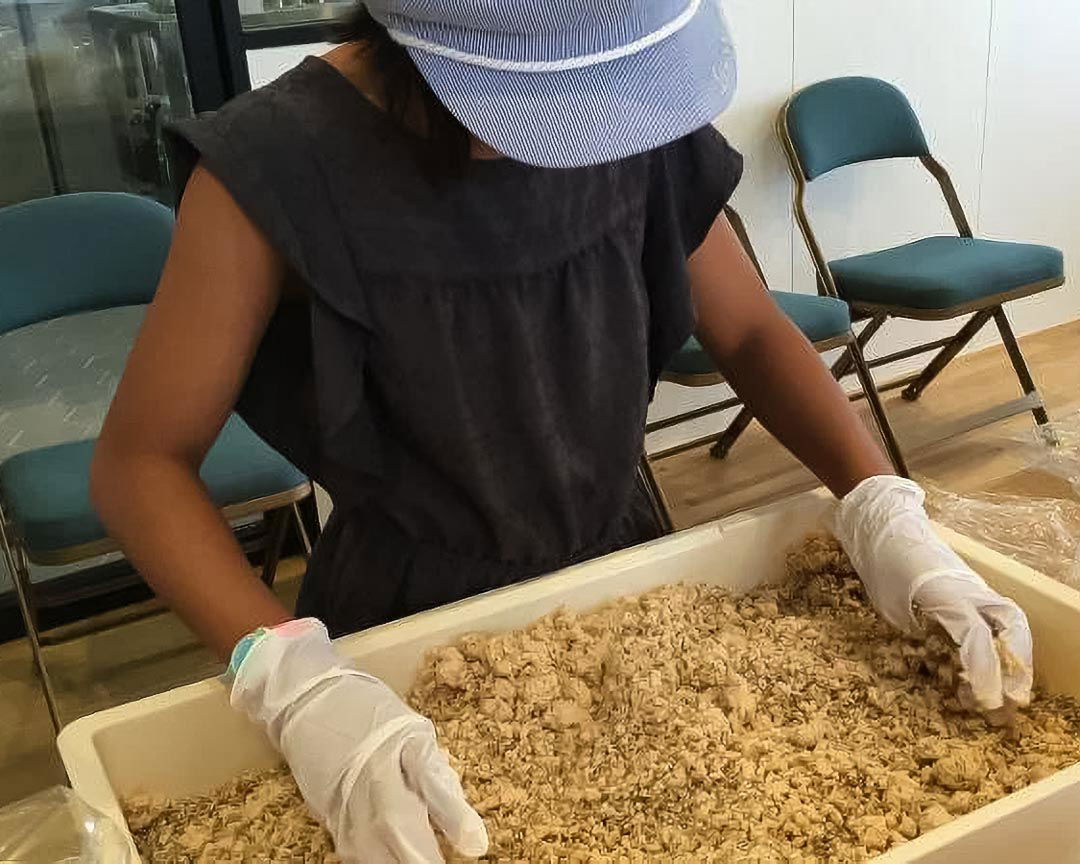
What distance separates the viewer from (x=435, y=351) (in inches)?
36.0

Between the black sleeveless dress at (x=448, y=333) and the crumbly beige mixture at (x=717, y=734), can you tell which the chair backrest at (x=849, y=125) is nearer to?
the black sleeveless dress at (x=448, y=333)

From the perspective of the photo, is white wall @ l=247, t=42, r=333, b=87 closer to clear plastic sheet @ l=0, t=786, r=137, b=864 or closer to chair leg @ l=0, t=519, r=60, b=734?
chair leg @ l=0, t=519, r=60, b=734

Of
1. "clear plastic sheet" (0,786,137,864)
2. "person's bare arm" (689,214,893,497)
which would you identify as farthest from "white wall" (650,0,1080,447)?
"clear plastic sheet" (0,786,137,864)

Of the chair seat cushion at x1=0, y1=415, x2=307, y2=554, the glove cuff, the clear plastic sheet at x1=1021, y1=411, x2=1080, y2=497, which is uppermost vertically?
the glove cuff

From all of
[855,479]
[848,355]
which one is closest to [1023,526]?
[855,479]

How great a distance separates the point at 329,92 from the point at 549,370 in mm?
288

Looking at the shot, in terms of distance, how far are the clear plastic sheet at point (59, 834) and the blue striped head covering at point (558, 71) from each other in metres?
0.48

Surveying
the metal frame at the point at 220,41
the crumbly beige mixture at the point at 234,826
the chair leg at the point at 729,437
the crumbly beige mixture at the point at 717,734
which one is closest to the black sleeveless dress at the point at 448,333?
the crumbly beige mixture at the point at 717,734

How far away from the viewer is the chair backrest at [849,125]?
291 centimetres

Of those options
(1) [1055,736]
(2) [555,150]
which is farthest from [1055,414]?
(2) [555,150]

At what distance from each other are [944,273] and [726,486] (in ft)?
2.44

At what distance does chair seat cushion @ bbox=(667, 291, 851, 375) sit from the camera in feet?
7.80

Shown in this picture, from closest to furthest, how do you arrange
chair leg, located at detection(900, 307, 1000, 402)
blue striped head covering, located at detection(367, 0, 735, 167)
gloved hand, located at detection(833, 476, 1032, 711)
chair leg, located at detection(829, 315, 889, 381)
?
blue striped head covering, located at detection(367, 0, 735, 167), gloved hand, located at detection(833, 476, 1032, 711), chair leg, located at detection(829, 315, 889, 381), chair leg, located at detection(900, 307, 1000, 402)

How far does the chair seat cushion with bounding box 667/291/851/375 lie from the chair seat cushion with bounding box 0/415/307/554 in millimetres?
848
